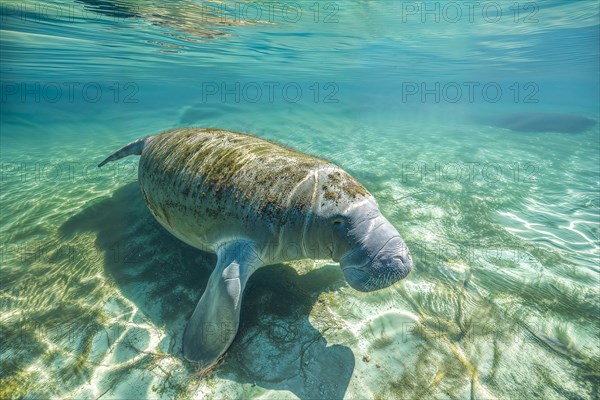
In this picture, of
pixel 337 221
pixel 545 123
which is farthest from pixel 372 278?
pixel 545 123

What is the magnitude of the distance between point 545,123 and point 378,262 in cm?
1955

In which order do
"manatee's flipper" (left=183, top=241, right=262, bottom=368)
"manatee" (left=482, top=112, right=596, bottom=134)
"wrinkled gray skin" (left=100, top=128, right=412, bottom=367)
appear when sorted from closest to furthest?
"wrinkled gray skin" (left=100, top=128, right=412, bottom=367) < "manatee's flipper" (left=183, top=241, right=262, bottom=368) < "manatee" (left=482, top=112, right=596, bottom=134)

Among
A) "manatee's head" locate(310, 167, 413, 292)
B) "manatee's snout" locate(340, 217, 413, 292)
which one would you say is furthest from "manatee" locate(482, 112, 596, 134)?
"manatee's snout" locate(340, 217, 413, 292)

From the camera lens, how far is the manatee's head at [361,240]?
6.91 ft

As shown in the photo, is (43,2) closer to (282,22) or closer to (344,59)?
(282,22)

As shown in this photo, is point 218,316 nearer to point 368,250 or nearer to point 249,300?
point 249,300

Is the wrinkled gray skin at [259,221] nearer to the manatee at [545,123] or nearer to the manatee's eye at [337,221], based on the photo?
the manatee's eye at [337,221]

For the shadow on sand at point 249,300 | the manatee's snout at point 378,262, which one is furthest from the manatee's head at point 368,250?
the shadow on sand at point 249,300

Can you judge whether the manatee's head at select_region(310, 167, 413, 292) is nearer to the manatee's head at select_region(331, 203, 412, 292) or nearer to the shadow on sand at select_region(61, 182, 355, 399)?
the manatee's head at select_region(331, 203, 412, 292)

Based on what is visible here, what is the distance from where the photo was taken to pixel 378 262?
2.11 metres

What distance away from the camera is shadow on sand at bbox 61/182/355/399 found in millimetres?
2307

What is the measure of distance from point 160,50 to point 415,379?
19.5 metres

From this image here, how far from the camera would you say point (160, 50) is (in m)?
16.7

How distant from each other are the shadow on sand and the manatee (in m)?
17.6
